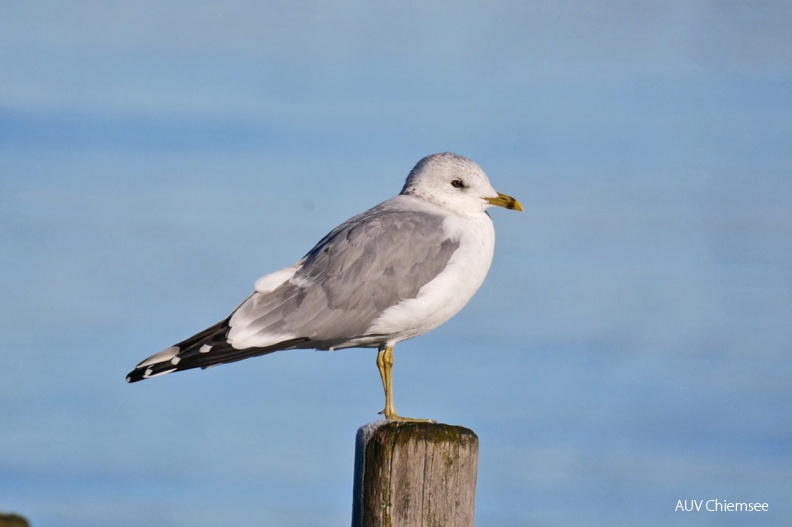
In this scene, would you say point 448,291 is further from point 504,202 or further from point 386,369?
point 504,202

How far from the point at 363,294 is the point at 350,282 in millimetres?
112

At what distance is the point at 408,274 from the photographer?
712 cm

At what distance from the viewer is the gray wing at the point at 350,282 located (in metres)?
6.91

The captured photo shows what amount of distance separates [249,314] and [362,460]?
2.08 meters

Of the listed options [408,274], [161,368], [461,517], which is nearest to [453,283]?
[408,274]

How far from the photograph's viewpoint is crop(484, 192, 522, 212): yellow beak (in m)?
8.09

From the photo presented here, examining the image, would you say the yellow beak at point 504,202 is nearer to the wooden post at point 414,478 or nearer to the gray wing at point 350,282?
the gray wing at point 350,282

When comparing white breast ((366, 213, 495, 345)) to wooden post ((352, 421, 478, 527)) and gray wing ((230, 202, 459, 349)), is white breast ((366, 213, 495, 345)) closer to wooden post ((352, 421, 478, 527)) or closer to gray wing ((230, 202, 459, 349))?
gray wing ((230, 202, 459, 349))

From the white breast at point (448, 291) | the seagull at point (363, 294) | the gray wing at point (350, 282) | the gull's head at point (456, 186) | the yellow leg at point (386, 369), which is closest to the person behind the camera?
the seagull at point (363, 294)

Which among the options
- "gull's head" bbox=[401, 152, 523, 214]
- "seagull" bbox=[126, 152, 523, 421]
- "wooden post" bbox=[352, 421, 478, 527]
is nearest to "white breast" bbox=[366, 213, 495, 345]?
"seagull" bbox=[126, 152, 523, 421]

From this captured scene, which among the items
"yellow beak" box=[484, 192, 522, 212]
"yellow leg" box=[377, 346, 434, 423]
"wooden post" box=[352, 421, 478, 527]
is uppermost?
"yellow beak" box=[484, 192, 522, 212]

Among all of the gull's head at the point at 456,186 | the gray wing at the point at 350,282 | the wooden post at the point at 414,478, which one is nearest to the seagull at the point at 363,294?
the gray wing at the point at 350,282

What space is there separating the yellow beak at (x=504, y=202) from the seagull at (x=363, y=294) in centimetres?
58

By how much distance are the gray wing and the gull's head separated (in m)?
0.76
